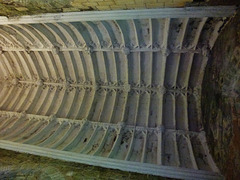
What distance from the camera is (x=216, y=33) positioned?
695 cm

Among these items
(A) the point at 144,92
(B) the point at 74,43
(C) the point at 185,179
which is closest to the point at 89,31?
(B) the point at 74,43

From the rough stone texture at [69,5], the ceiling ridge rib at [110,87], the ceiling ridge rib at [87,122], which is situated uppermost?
the rough stone texture at [69,5]

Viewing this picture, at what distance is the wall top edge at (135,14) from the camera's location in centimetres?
579

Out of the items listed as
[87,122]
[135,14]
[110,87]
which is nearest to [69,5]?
[135,14]

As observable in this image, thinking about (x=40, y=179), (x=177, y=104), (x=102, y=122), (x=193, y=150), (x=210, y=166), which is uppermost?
(x=177, y=104)

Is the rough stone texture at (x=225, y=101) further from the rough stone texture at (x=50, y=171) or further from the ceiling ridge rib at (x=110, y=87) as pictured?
the rough stone texture at (x=50, y=171)

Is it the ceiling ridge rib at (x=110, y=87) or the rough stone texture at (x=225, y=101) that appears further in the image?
the ceiling ridge rib at (x=110, y=87)

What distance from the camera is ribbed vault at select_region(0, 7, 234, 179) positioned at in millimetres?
6883

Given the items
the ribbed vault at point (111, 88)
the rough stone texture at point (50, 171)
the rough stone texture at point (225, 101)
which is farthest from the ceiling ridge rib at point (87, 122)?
the rough stone texture at point (50, 171)

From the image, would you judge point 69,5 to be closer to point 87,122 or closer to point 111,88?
point 111,88

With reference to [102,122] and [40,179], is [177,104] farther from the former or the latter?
[40,179]

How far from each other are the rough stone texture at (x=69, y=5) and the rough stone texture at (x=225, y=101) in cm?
152

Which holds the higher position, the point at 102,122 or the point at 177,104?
the point at 177,104

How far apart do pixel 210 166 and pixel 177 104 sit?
2624 millimetres
